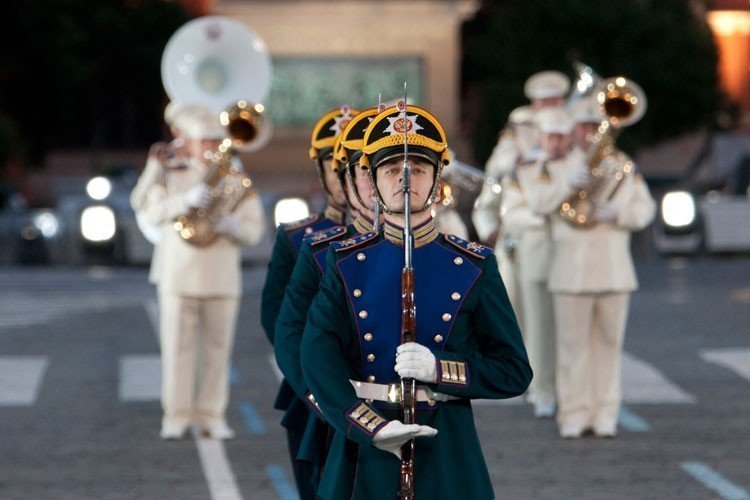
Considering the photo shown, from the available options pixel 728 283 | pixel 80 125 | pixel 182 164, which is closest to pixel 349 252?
pixel 182 164

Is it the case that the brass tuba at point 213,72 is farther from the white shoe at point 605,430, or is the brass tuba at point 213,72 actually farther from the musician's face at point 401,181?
the musician's face at point 401,181

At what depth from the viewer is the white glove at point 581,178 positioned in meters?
12.1

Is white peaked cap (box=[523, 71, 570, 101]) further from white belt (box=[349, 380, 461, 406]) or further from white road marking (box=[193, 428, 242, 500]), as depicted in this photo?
white belt (box=[349, 380, 461, 406])

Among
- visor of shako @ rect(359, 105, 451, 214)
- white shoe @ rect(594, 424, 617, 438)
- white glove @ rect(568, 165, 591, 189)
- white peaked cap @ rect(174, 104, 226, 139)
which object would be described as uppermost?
visor of shako @ rect(359, 105, 451, 214)

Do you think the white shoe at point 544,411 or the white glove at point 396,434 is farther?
the white shoe at point 544,411

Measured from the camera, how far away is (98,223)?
93.6 ft

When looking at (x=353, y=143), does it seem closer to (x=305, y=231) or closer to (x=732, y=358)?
(x=305, y=231)

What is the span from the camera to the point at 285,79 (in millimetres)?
36875

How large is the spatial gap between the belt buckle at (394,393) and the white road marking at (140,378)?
25.9 feet

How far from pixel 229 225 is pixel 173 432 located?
137cm

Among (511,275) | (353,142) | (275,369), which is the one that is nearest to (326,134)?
(353,142)

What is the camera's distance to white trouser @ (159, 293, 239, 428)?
1211 cm

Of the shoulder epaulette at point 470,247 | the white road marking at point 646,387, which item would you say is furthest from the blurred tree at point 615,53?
the shoulder epaulette at point 470,247

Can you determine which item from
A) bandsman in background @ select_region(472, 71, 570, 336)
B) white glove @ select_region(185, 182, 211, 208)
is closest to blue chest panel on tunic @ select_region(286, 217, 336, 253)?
white glove @ select_region(185, 182, 211, 208)
